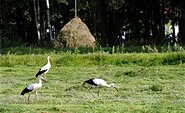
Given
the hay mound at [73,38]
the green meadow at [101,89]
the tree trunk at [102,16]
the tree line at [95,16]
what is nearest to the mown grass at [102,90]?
the green meadow at [101,89]

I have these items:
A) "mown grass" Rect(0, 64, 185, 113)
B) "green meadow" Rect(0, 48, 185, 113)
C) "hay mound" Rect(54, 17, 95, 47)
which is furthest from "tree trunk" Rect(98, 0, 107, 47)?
"mown grass" Rect(0, 64, 185, 113)

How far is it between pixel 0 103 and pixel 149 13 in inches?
1601

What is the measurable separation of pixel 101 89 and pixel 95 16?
37398mm

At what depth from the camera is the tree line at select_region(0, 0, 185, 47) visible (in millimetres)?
46281

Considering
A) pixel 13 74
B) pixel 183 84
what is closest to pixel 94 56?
pixel 13 74

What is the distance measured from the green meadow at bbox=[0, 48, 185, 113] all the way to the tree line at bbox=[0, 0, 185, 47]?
713 inches

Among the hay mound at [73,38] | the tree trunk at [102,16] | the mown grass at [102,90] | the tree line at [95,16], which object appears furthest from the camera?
the tree line at [95,16]

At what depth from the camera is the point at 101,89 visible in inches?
607

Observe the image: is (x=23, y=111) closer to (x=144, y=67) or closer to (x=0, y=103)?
(x=0, y=103)

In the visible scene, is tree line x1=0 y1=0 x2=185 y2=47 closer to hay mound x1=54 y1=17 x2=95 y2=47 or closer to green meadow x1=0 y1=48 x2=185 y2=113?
hay mound x1=54 y1=17 x2=95 y2=47

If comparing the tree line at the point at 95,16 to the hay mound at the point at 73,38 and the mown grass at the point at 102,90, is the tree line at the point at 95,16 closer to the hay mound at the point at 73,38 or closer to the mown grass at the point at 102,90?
the hay mound at the point at 73,38

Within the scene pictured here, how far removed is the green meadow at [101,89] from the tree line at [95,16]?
18.1 m

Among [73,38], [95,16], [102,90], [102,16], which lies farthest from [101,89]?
[95,16]

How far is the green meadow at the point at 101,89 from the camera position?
11.8 metres
